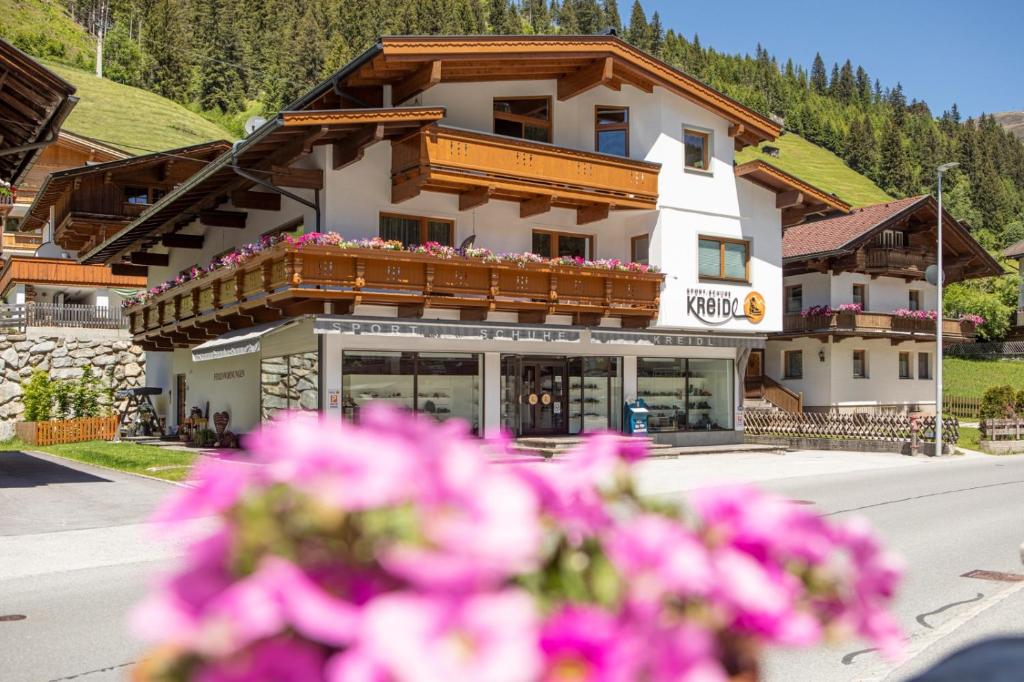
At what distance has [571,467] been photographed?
5.31 ft

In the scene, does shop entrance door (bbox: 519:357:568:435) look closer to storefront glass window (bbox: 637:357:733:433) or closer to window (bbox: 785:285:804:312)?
storefront glass window (bbox: 637:357:733:433)

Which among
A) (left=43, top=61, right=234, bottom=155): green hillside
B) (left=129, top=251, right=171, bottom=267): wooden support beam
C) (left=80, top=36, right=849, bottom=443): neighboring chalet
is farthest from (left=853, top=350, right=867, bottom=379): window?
(left=43, top=61, right=234, bottom=155): green hillside

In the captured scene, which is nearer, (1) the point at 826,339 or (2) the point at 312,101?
(2) the point at 312,101

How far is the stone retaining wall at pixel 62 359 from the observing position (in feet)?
131

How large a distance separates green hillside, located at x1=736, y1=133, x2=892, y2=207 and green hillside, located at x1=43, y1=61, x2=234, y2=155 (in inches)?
2894

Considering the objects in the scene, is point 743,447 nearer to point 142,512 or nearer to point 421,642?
point 142,512

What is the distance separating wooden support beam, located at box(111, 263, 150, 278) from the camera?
3994 cm

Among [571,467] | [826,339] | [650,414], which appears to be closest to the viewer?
[571,467]

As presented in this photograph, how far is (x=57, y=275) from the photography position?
4612 cm

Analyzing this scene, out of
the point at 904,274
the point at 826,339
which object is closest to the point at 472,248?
the point at 826,339

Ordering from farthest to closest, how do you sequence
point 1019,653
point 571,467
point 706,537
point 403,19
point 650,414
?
1. point 403,19
2. point 650,414
3. point 1019,653
4. point 571,467
5. point 706,537

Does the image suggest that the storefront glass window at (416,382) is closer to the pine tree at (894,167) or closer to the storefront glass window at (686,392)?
the storefront glass window at (686,392)

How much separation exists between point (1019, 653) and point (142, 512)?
1558 centimetres

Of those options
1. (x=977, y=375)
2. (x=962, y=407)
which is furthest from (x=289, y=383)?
(x=977, y=375)
